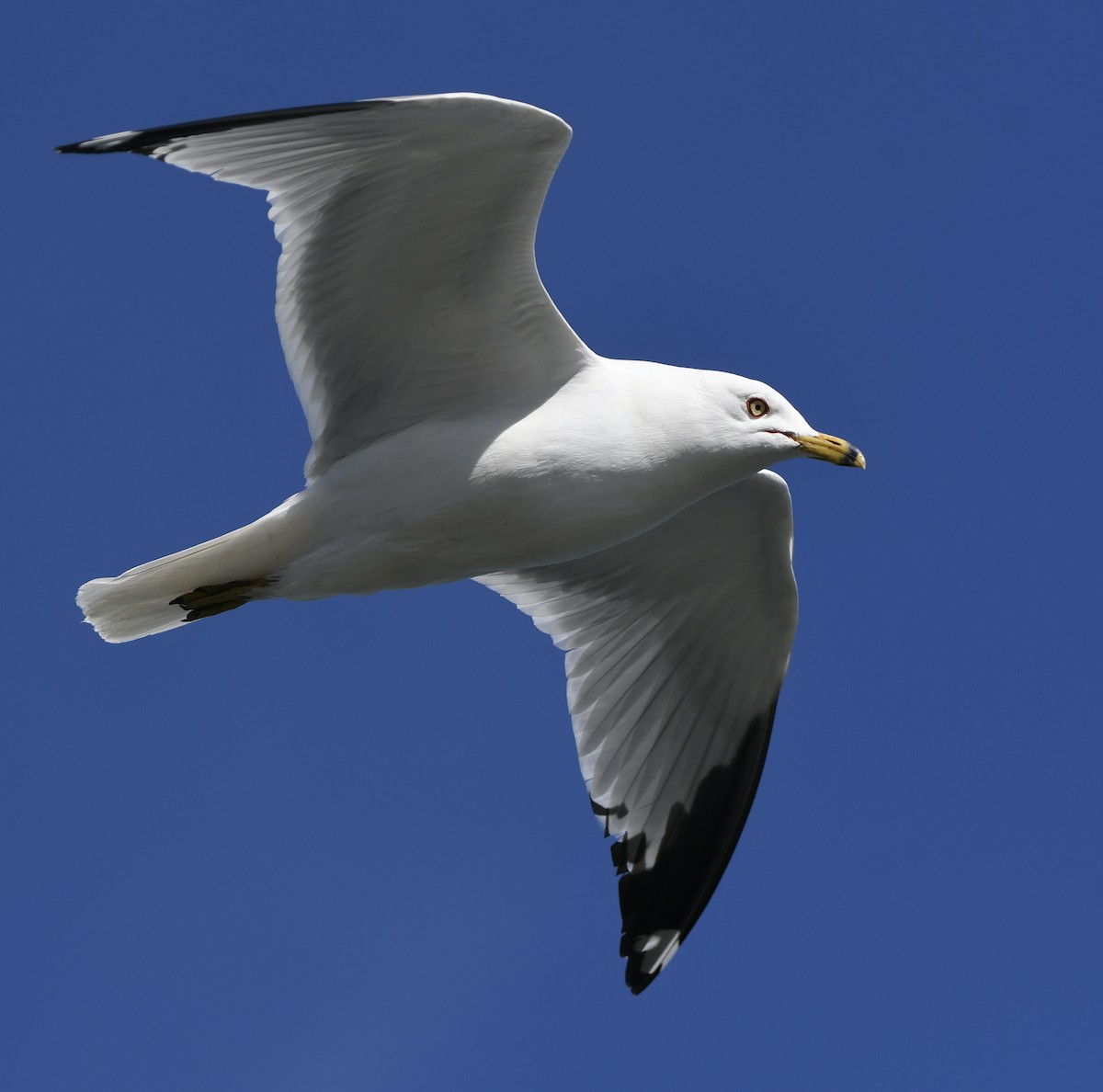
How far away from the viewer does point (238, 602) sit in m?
7.22

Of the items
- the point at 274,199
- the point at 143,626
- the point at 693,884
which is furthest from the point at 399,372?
the point at 693,884

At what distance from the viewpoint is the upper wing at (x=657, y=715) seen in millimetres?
8352

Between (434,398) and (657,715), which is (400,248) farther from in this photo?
(657,715)

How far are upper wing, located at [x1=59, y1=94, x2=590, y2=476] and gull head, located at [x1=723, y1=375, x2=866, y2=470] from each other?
0.67 m

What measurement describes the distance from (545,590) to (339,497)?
171 centimetres

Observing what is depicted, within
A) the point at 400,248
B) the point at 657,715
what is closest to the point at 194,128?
the point at 400,248

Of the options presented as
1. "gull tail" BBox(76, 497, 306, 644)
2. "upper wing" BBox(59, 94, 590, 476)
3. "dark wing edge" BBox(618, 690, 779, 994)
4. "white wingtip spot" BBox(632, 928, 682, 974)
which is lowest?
"white wingtip spot" BBox(632, 928, 682, 974)

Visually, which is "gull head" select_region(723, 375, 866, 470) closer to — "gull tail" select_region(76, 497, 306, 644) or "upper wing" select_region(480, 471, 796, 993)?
"upper wing" select_region(480, 471, 796, 993)

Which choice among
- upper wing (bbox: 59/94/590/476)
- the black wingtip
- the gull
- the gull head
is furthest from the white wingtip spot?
the black wingtip

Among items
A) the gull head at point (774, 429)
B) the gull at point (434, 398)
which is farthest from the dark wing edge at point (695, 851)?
the gull head at point (774, 429)

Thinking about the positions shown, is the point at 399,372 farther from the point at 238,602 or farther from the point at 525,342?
the point at 238,602

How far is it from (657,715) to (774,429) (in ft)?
6.54

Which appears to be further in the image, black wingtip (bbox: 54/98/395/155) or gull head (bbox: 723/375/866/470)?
gull head (bbox: 723/375/866/470)

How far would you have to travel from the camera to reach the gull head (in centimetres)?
693
